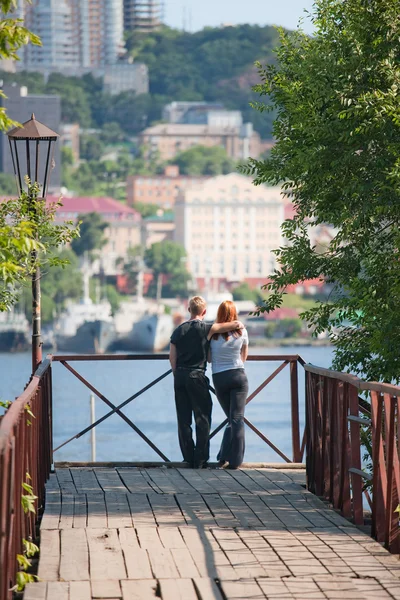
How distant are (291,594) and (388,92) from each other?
4.30m

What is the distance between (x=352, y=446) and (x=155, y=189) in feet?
625

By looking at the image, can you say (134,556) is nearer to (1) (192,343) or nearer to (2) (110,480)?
(2) (110,480)

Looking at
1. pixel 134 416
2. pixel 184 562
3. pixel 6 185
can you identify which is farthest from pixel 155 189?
pixel 184 562

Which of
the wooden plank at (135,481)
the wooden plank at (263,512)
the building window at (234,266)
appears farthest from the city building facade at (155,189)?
the wooden plank at (263,512)

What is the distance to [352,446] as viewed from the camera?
22.1 feet

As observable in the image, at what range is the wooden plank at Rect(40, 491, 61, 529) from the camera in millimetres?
6469

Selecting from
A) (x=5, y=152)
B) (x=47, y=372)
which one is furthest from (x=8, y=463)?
(x=5, y=152)

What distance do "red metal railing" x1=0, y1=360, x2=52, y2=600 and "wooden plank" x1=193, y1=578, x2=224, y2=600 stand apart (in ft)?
2.59

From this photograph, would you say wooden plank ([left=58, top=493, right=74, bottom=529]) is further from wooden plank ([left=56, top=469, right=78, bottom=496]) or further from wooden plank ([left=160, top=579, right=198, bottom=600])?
wooden plank ([left=160, top=579, right=198, bottom=600])

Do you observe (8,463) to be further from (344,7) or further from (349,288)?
(344,7)

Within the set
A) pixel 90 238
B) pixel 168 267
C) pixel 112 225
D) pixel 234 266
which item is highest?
pixel 112 225

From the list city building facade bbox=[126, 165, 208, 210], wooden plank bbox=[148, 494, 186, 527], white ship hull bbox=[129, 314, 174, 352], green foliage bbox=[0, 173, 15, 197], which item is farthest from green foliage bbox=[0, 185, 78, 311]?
city building facade bbox=[126, 165, 208, 210]

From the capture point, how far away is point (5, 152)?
7726 inches

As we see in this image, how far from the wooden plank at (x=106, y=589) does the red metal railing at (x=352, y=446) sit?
1497 millimetres
